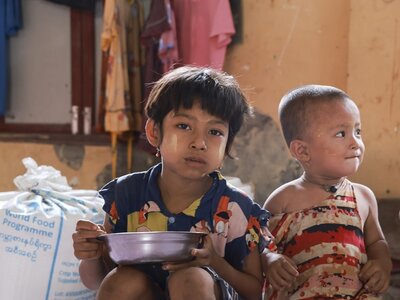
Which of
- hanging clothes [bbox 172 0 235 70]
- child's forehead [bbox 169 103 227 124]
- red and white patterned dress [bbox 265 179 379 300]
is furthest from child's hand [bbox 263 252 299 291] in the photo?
hanging clothes [bbox 172 0 235 70]

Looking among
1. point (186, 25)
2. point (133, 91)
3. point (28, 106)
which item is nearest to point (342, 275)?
point (186, 25)

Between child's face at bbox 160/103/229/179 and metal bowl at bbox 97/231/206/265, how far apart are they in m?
0.26

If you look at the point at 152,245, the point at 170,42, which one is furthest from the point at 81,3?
the point at 152,245

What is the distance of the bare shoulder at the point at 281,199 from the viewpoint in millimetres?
1929

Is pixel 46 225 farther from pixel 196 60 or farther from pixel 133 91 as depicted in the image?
pixel 133 91

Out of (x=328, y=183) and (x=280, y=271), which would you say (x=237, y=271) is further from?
(x=328, y=183)

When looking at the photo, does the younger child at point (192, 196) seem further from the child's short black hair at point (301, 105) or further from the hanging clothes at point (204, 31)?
the hanging clothes at point (204, 31)

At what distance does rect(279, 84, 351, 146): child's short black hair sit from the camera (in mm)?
1899

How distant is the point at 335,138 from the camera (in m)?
1.85

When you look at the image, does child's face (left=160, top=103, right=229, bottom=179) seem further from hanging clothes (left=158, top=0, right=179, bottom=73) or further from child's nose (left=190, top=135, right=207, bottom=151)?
hanging clothes (left=158, top=0, right=179, bottom=73)

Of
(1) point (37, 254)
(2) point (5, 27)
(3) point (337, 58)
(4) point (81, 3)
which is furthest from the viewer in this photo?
(2) point (5, 27)

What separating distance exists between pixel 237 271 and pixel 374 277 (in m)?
0.43

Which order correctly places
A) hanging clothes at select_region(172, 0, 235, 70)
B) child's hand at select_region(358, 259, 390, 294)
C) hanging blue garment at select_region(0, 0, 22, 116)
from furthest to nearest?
1. hanging blue garment at select_region(0, 0, 22, 116)
2. hanging clothes at select_region(172, 0, 235, 70)
3. child's hand at select_region(358, 259, 390, 294)

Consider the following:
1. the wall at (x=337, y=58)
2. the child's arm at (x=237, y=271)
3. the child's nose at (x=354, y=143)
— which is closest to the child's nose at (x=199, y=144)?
the child's arm at (x=237, y=271)
